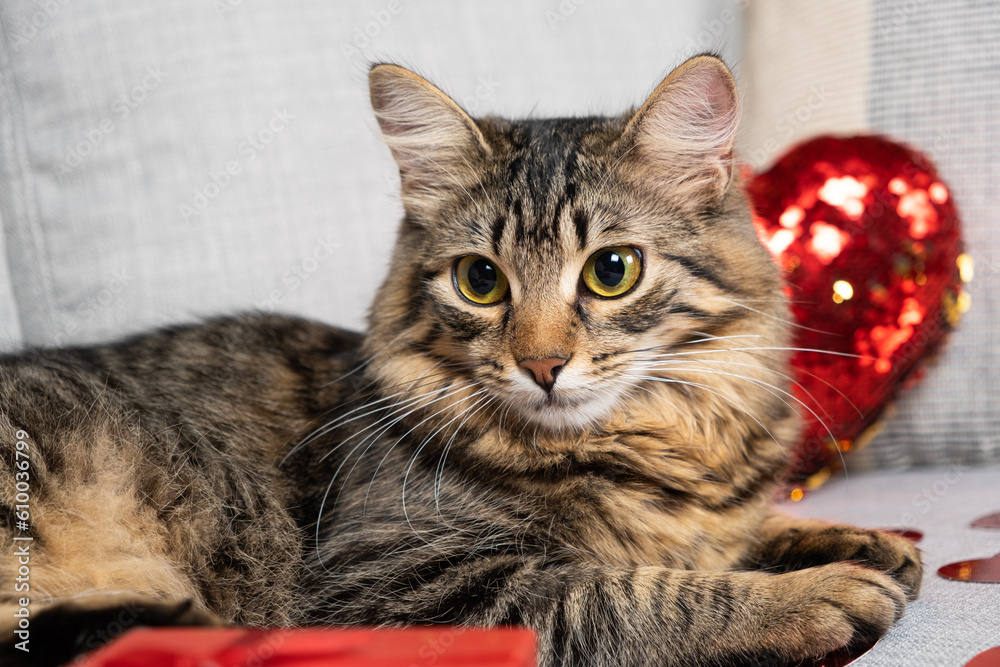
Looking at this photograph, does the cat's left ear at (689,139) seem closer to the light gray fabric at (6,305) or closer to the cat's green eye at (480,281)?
the cat's green eye at (480,281)

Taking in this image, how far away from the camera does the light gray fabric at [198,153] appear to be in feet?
5.80

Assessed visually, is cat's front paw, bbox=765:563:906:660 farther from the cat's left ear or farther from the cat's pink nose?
the cat's left ear

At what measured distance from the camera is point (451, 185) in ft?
4.44

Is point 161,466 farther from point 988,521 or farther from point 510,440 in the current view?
point 988,521

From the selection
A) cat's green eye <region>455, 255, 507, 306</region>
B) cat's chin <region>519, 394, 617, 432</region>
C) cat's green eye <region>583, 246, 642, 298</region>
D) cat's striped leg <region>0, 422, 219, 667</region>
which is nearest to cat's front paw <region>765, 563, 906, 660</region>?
cat's chin <region>519, 394, 617, 432</region>

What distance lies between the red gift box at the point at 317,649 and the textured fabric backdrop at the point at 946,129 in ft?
4.51

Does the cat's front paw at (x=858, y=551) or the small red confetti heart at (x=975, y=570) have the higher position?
the cat's front paw at (x=858, y=551)

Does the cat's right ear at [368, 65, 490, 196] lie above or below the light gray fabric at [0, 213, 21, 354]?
above

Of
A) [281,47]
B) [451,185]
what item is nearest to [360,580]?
[451,185]

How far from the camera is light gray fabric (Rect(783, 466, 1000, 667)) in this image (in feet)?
2.98

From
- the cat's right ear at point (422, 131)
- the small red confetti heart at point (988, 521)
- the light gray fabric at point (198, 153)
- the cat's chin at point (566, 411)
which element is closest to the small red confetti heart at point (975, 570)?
the small red confetti heart at point (988, 521)

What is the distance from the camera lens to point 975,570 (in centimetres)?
115

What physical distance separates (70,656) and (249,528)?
405 mm

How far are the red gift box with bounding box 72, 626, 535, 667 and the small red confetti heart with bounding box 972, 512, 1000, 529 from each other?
105 cm
